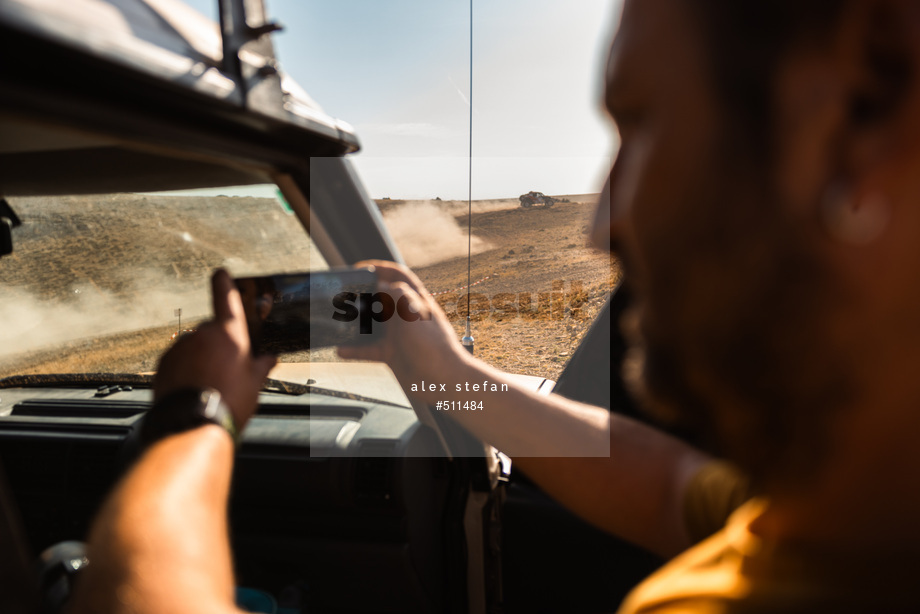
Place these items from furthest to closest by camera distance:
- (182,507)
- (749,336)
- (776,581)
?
(182,507)
(776,581)
(749,336)

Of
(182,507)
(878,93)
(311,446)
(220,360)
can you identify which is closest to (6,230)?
(311,446)

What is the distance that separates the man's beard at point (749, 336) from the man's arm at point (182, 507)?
0.73 metres

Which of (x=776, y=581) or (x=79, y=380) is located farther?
(x=79, y=380)

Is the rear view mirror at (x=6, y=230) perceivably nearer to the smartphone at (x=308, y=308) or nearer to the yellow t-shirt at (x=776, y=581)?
the smartphone at (x=308, y=308)

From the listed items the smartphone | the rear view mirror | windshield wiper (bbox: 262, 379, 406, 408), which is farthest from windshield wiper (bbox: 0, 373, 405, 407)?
the smartphone

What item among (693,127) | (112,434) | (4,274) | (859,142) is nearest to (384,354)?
(693,127)

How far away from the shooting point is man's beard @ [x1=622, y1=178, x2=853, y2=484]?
658 mm

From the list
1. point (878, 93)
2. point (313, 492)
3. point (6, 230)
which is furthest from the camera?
point (313, 492)

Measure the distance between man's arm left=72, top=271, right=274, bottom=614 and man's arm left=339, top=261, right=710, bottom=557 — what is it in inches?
20.5

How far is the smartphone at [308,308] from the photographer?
121cm

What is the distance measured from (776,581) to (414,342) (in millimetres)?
1107

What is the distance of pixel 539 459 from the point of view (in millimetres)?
1799

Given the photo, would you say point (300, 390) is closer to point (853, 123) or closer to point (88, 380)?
point (88, 380)

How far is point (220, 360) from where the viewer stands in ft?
3.56
